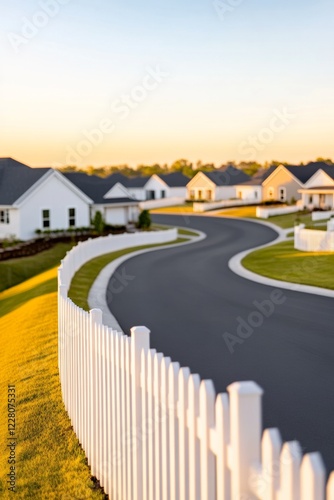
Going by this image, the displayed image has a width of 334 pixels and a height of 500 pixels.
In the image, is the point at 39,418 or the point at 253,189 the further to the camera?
the point at 253,189

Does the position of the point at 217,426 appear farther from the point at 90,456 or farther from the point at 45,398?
the point at 45,398

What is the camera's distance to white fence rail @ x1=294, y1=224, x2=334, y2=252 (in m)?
30.6

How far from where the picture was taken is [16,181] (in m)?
50.0

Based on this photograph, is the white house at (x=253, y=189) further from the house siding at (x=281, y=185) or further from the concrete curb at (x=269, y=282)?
the concrete curb at (x=269, y=282)

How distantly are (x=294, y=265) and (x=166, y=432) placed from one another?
22.4 metres

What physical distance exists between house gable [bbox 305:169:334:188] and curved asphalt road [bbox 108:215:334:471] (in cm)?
5039

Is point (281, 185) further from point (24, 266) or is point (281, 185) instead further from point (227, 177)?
point (24, 266)

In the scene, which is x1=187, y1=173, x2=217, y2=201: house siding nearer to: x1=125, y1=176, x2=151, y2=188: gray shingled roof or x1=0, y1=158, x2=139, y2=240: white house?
x1=125, y1=176, x2=151, y2=188: gray shingled roof

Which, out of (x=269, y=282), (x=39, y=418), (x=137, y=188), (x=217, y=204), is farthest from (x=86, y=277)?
(x=137, y=188)

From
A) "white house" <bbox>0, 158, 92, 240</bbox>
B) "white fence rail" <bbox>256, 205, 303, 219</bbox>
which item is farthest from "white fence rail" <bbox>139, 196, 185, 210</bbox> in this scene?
"white house" <bbox>0, 158, 92, 240</bbox>

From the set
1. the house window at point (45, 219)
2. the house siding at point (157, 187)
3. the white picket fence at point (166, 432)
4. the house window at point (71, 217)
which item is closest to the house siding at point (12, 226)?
the house window at point (45, 219)

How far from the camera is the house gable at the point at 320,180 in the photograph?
74.1m

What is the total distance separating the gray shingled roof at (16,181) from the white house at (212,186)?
50054mm

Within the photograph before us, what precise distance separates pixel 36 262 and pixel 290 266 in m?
18.1
